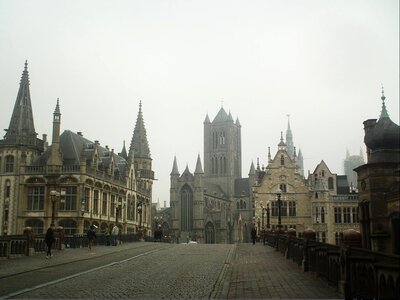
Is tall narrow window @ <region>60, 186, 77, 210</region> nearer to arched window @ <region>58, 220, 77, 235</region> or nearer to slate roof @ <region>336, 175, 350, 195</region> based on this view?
arched window @ <region>58, 220, 77, 235</region>

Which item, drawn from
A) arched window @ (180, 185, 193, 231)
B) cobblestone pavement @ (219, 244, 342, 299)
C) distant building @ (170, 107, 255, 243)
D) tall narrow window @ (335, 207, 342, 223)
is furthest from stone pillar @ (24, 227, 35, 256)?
arched window @ (180, 185, 193, 231)

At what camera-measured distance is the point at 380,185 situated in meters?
16.2

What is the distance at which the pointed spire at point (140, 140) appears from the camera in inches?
3716

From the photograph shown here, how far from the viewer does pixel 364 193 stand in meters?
16.8

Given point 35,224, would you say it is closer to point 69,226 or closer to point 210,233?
point 69,226

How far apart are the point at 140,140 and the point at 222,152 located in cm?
4748

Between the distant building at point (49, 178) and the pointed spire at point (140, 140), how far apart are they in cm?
2706

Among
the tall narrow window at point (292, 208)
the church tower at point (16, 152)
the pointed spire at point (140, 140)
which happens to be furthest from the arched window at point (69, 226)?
the pointed spire at point (140, 140)

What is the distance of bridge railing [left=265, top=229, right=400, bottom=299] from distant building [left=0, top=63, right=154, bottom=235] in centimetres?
3897

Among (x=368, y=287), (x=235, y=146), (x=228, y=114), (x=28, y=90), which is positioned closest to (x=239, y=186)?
(x=235, y=146)

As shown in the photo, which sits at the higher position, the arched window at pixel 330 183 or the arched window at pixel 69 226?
the arched window at pixel 330 183

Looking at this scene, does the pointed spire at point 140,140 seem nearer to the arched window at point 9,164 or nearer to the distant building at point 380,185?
the arched window at point 9,164

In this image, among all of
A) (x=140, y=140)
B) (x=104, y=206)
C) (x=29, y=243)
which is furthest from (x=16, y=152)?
(x=140, y=140)

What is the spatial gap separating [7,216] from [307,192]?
39037mm
